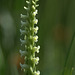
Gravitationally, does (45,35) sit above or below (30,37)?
below

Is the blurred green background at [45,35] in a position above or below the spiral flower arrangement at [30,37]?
below

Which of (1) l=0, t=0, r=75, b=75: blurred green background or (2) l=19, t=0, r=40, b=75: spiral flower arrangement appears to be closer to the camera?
(2) l=19, t=0, r=40, b=75: spiral flower arrangement

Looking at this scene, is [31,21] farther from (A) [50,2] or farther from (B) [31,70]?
(A) [50,2]

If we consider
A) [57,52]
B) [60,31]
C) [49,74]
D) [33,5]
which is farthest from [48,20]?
[33,5]

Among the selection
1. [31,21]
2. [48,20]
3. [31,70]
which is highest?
[31,21]

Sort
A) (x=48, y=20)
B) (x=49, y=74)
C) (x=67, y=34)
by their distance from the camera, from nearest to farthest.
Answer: (x=49, y=74) < (x=48, y=20) < (x=67, y=34)

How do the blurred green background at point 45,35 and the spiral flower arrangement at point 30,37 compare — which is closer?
the spiral flower arrangement at point 30,37

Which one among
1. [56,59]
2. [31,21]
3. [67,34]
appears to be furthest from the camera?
[67,34]

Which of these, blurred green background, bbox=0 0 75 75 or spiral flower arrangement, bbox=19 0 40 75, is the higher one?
spiral flower arrangement, bbox=19 0 40 75
